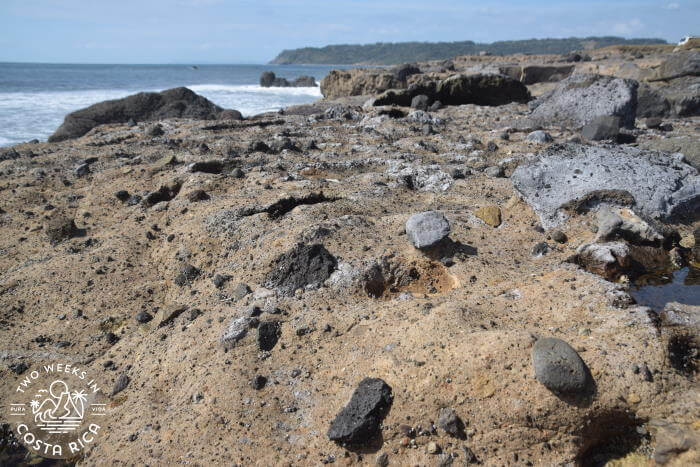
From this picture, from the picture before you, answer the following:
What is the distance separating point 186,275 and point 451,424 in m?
2.53

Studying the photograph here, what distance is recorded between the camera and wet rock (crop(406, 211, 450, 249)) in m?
3.56

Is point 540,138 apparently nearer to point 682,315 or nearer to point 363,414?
point 682,315

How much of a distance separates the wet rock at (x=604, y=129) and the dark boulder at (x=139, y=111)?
817cm

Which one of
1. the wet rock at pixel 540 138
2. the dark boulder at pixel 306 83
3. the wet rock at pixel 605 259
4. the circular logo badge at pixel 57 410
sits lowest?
the circular logo badge at pixel 57 410

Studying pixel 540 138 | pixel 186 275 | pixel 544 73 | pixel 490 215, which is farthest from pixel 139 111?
pixel 544 73

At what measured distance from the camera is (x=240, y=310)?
11.1 ft

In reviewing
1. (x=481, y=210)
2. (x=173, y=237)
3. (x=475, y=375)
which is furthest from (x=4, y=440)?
(x=481, y=210)

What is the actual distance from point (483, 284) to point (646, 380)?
1170 millimetres

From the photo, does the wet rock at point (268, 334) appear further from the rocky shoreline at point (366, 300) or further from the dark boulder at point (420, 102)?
the dark boulder at point (420, 102)

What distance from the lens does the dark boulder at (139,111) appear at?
33.8 feet

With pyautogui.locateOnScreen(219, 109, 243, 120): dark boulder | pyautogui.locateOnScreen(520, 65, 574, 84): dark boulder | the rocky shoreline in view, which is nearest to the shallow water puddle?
the rocky shoreline

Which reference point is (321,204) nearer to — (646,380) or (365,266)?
(365,266)

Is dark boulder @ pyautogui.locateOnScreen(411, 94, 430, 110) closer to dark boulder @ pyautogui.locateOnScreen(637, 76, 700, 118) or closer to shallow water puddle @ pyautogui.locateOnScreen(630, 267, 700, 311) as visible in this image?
dark boulder @ pyautogui.locateOnScreen(637, 76, 700, 118)

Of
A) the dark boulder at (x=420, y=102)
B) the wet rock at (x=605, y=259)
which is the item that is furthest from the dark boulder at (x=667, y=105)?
the wet rock at (x=605, y=259)
